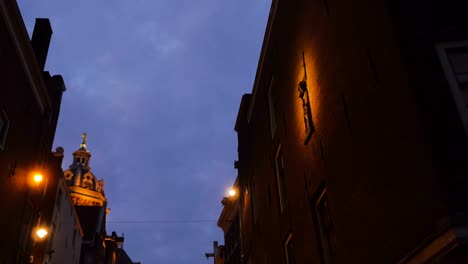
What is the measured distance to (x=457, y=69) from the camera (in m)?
6.85

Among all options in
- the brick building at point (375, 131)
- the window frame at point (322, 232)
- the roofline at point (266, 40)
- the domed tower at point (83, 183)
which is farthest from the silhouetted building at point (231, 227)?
the domed tower at point (83, 183)

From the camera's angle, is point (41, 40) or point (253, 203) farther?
point (41, 40)

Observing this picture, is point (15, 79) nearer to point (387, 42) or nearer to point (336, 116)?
point (336, 116)

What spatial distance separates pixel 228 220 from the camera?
34156 mm

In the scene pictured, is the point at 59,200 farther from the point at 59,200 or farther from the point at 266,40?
the point at 266,40

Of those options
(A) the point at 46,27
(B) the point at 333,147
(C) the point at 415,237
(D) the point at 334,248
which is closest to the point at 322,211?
(D) the point at 334,248

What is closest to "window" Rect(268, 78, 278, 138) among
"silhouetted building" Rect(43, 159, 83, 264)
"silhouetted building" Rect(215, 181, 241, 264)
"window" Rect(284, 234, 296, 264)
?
"window" Rect(284, 234, 296, 264)

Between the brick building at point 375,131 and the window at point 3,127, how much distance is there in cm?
949

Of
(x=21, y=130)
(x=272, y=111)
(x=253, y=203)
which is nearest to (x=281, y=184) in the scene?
(x=272, y=111)

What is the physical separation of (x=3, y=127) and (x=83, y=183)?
119 m

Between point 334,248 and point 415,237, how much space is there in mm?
4068

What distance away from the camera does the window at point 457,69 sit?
6508mm

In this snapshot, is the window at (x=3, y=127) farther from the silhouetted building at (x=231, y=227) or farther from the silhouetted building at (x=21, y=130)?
the silhouetted building at (x=231, y=227)

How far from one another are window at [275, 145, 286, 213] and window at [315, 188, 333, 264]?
12.8 feet
